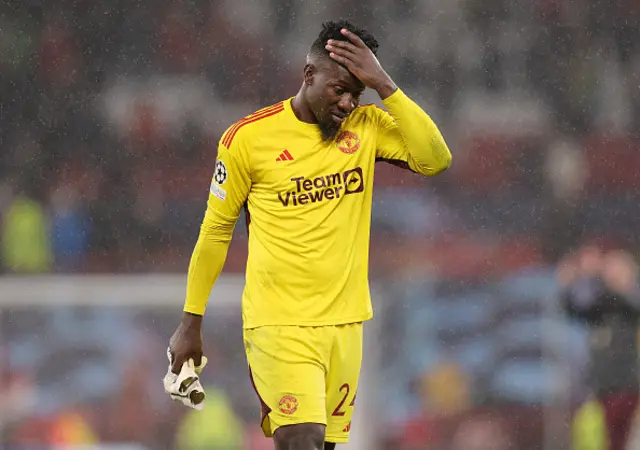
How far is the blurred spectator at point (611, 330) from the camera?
702cm

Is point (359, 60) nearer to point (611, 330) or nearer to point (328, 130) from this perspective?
point (328, 130)

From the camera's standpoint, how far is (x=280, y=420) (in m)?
3.76

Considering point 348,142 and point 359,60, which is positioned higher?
point 359,60

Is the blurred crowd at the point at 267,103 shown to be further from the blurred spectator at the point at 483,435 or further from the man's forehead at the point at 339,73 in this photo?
the man's forehead at the point at 339,73

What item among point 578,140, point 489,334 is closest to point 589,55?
point 578,140

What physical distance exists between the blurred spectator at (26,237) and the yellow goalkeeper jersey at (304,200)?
5370 mm

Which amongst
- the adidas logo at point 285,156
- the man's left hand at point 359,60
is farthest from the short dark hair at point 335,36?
the adidas logo at point 285,156

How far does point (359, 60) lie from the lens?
365cm

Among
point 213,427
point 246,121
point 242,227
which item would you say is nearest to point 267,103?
point 242,227

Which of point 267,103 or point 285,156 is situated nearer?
point 285,156

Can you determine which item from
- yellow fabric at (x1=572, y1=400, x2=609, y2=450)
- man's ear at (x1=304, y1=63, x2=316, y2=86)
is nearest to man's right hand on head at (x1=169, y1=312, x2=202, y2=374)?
man's ear at (x1=304, y1=63, x2=316, y2=86)

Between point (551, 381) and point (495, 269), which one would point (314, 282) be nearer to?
point (551, 381)

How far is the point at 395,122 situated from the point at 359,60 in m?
0.27

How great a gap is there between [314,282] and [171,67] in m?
6.45
